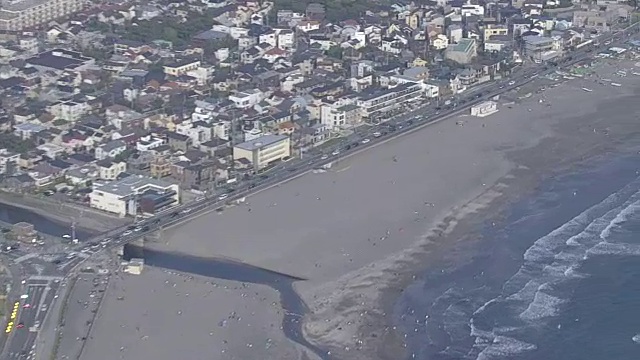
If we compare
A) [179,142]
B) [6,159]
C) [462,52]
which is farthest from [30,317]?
[462,52]

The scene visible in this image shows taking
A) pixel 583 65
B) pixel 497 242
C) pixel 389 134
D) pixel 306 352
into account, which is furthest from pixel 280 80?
pixel 306 352

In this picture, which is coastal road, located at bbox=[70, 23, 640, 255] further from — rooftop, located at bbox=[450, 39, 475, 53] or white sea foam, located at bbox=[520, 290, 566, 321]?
white sea foam, located at bbox=[520, 290, 566, 321]

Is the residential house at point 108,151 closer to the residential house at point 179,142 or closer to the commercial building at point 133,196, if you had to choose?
the residential house at point 179,142

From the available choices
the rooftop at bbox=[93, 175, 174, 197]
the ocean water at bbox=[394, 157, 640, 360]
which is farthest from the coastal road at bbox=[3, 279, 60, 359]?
the ocean water at bbox=[394, 157, 640, 360]

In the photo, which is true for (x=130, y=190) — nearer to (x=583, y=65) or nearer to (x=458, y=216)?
(x=458, y=216)

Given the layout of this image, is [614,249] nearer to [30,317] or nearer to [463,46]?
[30,317]

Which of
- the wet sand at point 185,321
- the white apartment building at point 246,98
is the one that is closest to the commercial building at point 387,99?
the white apartment building at point 246,98
